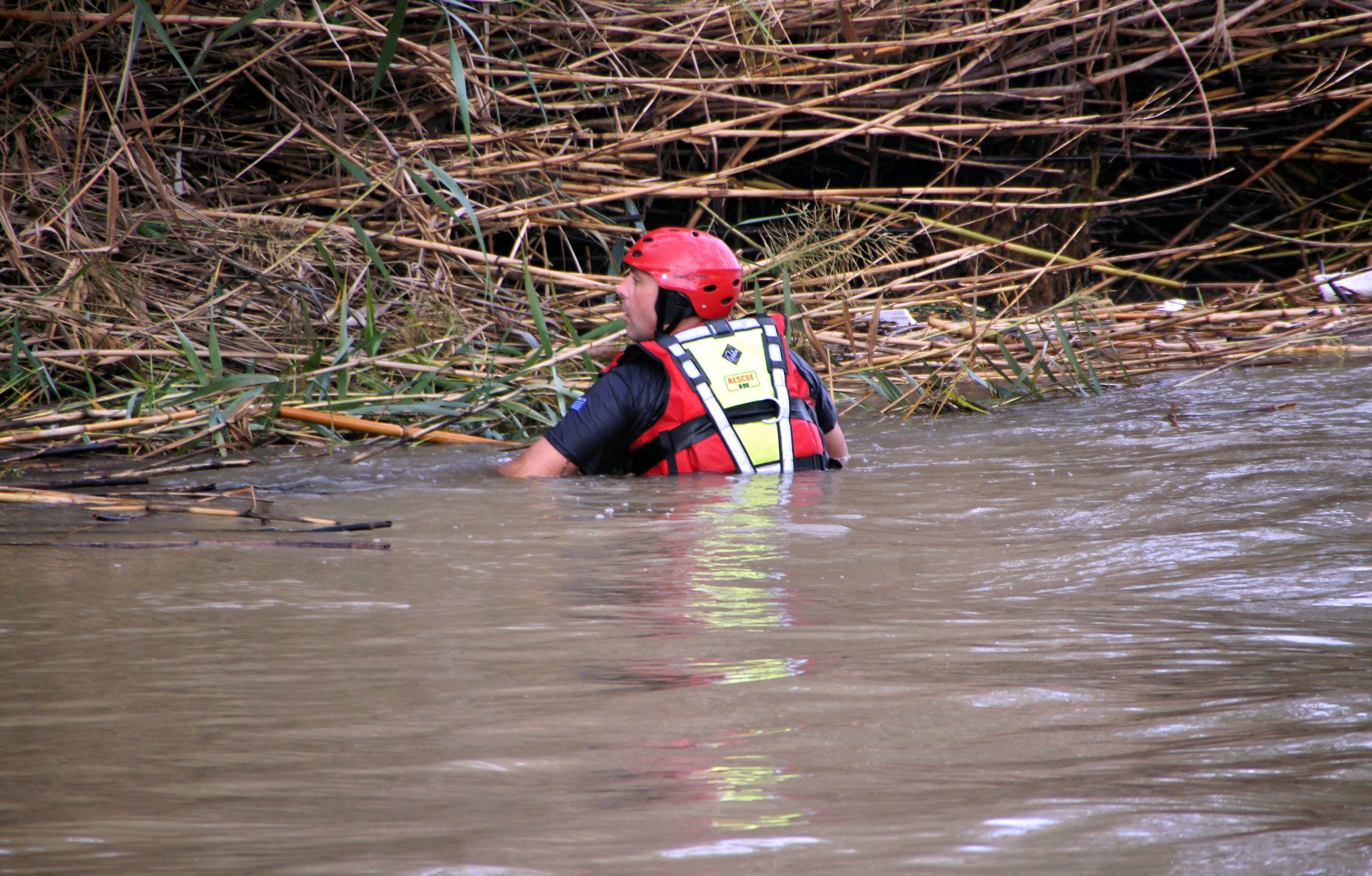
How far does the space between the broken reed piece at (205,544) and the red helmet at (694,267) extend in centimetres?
157

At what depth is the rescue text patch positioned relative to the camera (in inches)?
141

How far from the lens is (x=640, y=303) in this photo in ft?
12.4

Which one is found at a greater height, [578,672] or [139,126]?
[139,126]

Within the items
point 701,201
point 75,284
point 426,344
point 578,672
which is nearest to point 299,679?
point 578,672

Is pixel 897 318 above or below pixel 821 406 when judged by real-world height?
above

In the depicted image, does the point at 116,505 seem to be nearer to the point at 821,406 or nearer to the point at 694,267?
the point at 694,267

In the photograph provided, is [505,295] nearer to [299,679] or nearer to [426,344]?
[426,344]

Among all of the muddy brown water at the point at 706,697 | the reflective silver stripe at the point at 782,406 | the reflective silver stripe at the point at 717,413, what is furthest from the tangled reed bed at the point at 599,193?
the muddy brown water at the point at 706,697

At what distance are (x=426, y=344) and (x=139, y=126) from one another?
1.81 metres

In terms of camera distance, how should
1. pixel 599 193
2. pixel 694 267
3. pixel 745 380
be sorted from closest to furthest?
pixel 745 380 < pixel 694 267 < pixel 599 193

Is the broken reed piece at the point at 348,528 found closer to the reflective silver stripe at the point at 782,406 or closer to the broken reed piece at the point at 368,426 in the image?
the reflective silver stripe at the point at 782,406

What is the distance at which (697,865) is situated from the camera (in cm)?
87

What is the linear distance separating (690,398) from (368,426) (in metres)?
1.37

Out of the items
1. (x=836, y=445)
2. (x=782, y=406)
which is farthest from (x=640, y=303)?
(x=836, y=445)
